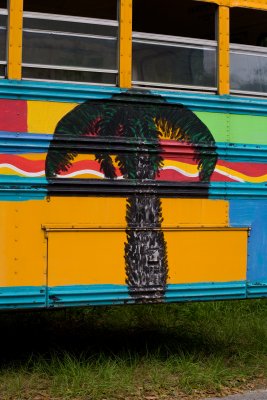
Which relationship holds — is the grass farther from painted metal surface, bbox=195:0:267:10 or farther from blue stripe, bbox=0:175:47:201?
painted metal surface, bbox=195:0:267:10

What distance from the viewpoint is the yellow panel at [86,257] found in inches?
177

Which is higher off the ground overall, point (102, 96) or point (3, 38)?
point (3, 38)

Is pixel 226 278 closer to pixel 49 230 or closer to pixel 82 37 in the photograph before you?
pixel 49 230

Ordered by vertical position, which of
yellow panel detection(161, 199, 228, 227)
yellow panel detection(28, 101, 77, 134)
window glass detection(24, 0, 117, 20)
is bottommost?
yellow panel detection(161, 199, 228, 227)

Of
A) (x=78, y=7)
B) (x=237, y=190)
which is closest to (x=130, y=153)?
(x=237, y=190)

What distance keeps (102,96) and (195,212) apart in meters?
0.99

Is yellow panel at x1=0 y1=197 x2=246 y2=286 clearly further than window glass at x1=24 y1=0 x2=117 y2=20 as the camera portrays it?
No

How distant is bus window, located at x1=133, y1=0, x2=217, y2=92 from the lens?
4.87 m

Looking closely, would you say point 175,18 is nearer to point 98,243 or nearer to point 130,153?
point 130,153

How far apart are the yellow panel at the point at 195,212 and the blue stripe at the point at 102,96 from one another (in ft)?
2.09

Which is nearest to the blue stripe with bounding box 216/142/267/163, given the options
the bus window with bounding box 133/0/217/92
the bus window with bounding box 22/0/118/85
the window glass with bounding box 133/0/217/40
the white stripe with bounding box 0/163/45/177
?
the bus window with bounding box 133/0/217/92

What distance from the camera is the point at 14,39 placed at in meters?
4.45

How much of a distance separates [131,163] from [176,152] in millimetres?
331

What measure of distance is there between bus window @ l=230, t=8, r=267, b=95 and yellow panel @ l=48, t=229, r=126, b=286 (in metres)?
1.42
